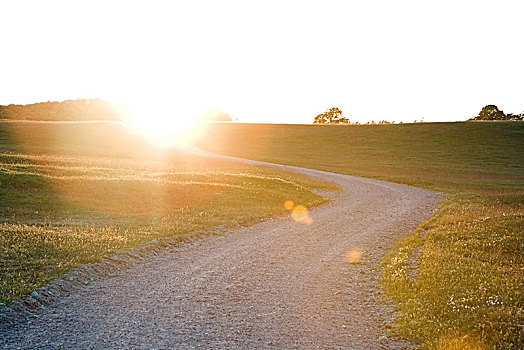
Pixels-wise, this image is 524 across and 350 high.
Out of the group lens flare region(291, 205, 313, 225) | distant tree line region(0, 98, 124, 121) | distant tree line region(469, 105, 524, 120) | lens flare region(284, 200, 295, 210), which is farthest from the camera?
distant tree line region(469, 105, 524, 120)

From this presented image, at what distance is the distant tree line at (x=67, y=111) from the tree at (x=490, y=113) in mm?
111959

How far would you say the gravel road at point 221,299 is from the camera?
26.0 ft

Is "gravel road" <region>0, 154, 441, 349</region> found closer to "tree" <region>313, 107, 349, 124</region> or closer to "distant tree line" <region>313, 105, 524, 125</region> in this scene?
"distant tree line" <region>313, 105, 524, 125</region>

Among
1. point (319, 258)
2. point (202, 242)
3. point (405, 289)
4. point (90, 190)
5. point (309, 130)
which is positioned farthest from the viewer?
point (309, 130)

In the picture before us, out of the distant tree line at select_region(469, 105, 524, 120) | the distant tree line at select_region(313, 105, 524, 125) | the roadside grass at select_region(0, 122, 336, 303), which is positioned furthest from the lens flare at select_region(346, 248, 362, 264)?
the distant tree line at select_region(469, 105, 524, 120)

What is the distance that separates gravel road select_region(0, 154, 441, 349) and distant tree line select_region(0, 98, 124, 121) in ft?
354

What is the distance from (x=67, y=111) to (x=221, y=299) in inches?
5195

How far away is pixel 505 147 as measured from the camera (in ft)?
214

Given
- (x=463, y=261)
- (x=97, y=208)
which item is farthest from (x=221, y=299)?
(x=97, y=208)

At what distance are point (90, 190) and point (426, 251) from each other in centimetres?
1987

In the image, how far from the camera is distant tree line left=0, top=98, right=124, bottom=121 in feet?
364

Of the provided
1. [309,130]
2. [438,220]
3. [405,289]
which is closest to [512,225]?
[438,220]

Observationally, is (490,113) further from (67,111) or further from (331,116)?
(67,111)

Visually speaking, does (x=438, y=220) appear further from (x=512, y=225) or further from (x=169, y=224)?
(x=169, y=224)
